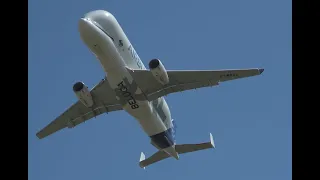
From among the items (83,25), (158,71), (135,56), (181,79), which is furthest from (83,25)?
(181,79)

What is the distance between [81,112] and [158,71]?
8.85 m

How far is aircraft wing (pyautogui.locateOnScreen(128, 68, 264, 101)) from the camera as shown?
3081cm

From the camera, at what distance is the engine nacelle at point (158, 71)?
31.2 metres

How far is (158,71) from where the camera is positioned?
31188 mm

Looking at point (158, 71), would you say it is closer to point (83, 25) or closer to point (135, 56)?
point (135, 56)

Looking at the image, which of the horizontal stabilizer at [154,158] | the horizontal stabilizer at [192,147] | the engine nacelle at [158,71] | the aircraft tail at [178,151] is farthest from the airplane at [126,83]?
the horizontal stabilizer at [154,158]

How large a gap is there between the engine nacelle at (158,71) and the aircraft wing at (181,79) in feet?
2.82

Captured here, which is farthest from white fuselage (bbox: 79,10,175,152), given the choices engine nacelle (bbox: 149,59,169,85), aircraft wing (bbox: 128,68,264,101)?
engine nacelle (bbox: 149,59,169,85)

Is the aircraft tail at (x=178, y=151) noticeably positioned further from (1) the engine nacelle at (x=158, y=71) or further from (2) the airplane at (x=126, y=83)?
(1) the engine nacelle at (x=158, y=71)
